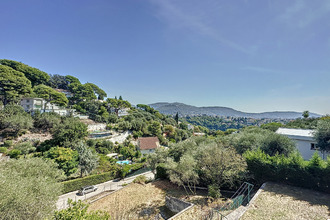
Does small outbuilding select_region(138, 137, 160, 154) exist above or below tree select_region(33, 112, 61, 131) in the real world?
below

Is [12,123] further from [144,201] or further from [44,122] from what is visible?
[144,201]

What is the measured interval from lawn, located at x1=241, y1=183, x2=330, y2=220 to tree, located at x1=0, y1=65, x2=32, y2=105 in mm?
49648

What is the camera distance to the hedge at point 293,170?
982 cm

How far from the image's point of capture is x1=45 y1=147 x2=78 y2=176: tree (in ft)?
64.7

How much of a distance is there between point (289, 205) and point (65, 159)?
79.4 ft

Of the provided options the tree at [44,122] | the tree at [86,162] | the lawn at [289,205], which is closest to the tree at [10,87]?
the tree at [44,122]

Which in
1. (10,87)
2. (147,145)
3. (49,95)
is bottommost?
(147,145)

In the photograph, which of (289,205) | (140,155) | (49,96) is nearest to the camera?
(289,205)

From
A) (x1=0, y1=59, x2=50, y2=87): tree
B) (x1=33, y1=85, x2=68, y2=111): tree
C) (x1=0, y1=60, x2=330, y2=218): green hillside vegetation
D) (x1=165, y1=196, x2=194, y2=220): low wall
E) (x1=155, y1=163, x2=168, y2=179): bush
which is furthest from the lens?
(x1=0, y1=59, x2=50, y2=87): tree

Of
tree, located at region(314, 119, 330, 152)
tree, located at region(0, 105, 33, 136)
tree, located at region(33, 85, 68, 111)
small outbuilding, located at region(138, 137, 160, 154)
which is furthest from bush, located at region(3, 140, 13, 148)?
tree, located at region(314, 119, 330, 152)

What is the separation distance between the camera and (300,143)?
18031 millimetres

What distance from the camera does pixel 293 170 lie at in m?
10.6

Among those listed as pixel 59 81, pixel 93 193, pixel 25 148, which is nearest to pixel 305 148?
pixel 93 193

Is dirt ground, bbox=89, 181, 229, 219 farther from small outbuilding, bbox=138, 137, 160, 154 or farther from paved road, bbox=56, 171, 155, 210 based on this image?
small outbuilding, bbox=138, 137, 160, 154
